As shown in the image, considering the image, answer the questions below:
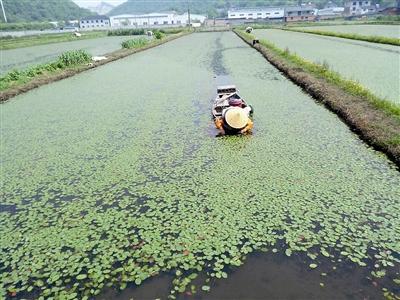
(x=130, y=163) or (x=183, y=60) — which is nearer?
→ (x=130, y=163)

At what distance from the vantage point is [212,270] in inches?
180

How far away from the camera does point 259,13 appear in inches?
4732

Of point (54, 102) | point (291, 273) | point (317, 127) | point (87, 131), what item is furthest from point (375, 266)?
point (54, 102)

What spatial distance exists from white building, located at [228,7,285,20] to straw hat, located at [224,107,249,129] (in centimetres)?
11805

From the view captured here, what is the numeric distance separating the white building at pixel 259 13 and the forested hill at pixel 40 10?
81.0 meters

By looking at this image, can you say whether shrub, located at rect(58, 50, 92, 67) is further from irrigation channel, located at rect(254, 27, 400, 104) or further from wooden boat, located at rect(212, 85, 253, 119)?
irrigation channel, located at rect(254, 27, 400, 104)

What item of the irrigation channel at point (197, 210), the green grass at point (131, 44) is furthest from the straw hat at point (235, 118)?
the green grass at point (131, 44)

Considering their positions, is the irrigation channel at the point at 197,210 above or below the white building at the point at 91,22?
below

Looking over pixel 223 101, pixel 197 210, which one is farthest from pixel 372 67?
pixel 197 210

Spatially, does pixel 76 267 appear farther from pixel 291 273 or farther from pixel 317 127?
pixel 317 127

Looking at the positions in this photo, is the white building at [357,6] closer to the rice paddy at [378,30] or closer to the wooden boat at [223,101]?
the rice paddy at [378,30]

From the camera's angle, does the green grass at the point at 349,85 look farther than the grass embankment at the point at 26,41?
No

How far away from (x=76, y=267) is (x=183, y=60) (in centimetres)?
2345

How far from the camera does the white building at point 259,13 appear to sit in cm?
11780
